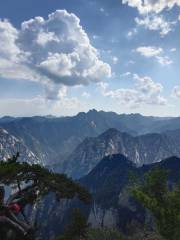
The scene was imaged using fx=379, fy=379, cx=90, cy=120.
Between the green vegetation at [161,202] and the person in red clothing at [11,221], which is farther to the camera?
the green vegetation at [161,202]

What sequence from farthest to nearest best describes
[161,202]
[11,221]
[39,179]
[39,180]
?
1. [39,179]
2. [39,180]
3. [161,202]
4. [11,221]

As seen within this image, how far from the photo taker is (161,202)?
36.3 metres

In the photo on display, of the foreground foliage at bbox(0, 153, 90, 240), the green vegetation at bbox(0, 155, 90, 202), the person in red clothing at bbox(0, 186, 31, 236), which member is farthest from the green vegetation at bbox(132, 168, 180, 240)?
the person in red clothing at bbox(0, 186, 31, 236)

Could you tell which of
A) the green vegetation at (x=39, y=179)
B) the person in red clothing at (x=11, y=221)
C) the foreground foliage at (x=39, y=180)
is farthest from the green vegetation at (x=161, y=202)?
the person in red clothing at (x=11, y=221)

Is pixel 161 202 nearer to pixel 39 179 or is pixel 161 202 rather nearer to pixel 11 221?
pixel 39 179

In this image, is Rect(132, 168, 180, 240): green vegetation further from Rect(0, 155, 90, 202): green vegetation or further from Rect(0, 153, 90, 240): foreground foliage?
Rect(0, 155, 90, 202): green vegetation

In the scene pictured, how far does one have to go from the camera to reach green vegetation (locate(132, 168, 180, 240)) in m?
34.0

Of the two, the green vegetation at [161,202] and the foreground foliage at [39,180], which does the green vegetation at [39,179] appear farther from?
the green vegetation at [161,202]

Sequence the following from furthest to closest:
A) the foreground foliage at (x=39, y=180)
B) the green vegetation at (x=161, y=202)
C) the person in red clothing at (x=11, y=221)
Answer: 1. the foreground foliage at (x=39, y=180)
2. the green vegetation at (x=161, y=202)
3. the person in red clothing at (x=11, y=221)

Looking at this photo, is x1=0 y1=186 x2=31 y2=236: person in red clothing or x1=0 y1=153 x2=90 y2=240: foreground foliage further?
x1=0 y1=153 x2=90 y2=240: foreground foliage

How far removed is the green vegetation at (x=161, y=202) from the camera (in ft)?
112

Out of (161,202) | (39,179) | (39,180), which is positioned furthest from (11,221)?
(39,179)

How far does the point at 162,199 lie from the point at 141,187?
2390mm

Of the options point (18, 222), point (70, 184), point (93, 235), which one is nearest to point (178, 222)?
point (18, 222)
